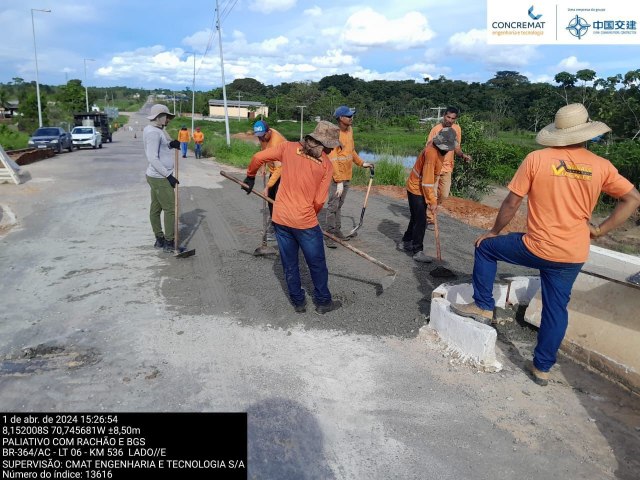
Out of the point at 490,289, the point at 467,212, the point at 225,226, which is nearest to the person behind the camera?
the point at 490,289

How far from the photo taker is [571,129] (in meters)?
3.31

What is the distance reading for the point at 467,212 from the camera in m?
10.0

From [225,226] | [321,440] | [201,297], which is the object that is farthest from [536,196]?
[225,226]

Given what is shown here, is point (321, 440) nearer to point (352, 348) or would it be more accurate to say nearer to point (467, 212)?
point (352, 348)

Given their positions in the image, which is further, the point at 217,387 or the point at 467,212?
the point at 467,212

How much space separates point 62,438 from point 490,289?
305cm

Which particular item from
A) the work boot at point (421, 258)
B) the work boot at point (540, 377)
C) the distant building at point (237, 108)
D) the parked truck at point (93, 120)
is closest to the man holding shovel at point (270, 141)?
the work boot at point (421, 258)

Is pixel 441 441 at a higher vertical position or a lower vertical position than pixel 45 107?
lower

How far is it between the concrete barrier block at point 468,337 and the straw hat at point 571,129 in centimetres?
142

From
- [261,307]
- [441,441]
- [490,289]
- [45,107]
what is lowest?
[441,441]

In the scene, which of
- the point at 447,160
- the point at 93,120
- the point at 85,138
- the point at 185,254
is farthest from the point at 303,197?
the point at 93,120

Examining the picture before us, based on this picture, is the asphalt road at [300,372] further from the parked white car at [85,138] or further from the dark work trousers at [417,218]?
the parked white car at [85,138]

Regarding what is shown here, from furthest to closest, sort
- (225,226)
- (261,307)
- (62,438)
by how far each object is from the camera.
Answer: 1. (225,226)
2. (261,307)
3. (62,438)

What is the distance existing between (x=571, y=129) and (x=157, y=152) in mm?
4628
